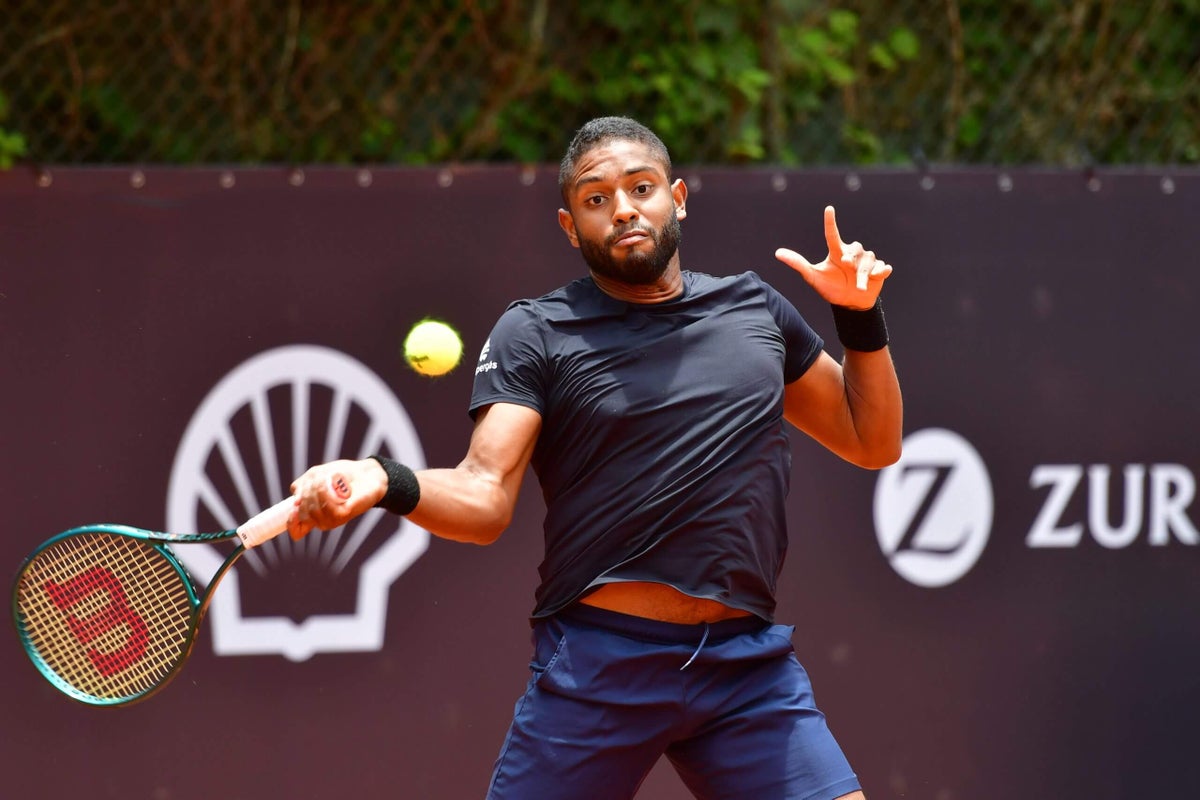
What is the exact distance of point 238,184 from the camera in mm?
4160

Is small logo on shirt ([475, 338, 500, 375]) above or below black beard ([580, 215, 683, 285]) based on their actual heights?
below

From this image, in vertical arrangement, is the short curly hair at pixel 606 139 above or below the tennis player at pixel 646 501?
above

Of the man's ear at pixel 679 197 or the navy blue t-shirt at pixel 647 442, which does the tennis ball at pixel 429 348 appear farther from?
the man's ear at pixel 679 197

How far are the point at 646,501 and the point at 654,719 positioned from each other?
42cm

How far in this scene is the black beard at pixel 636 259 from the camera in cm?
299

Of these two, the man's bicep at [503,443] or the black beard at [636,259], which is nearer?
the man's bicep at [503,443]

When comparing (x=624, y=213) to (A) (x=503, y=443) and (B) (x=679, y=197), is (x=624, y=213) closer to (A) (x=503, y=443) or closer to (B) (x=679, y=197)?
(B) (x=679, y=197)

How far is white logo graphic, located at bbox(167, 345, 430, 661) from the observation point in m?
4.11

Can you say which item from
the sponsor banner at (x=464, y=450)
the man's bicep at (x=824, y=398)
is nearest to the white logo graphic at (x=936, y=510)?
the sponsor banner at (x=464, y=450)

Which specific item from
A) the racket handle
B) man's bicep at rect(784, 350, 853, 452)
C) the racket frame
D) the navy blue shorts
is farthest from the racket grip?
man's bicep at rect(784, 350, 853, 452)

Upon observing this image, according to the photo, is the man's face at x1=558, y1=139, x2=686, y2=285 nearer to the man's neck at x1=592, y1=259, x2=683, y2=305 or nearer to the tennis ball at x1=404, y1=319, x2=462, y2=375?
the man's neck at x1=592, y1=259, x2=683, y2=305

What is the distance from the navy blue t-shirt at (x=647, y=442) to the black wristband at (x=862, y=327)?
165 mm

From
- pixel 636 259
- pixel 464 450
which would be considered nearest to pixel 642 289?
pixel 636 259

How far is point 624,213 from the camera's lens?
9.80 feet
